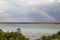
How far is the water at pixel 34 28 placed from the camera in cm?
289

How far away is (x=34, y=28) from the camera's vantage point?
9.73ft

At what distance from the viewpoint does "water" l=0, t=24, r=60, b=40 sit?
289 cm

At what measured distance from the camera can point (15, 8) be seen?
3.03m

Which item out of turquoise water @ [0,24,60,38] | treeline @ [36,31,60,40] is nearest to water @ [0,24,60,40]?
turquoise water @ [0,24,60,38]

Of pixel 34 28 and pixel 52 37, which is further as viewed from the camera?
pixel 34 28

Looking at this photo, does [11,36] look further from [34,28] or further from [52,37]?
[52,37]

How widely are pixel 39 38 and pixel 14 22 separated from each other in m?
0.63

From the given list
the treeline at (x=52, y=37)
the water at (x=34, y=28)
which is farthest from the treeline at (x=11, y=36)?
the treeline at (x=52, y=37)

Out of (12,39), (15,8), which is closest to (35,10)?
(15,8)

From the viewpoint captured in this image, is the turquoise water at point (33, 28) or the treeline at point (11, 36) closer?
the treeline at point (11, 36)

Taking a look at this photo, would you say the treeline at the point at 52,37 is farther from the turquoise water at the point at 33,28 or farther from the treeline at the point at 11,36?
the treeline at the point at 11,36

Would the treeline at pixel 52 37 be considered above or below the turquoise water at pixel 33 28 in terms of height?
below

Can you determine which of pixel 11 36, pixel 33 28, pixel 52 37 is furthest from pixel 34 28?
pixel 11 36

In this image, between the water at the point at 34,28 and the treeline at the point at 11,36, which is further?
the water at the point at 34,28
